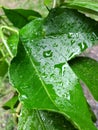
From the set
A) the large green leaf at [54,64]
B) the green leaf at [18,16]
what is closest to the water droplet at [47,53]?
the large green leaf at [54,64]

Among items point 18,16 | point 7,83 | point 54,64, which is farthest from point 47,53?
point 7,83

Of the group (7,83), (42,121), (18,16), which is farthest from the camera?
(7,83)

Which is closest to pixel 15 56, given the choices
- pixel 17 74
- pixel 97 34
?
pixel 17 74

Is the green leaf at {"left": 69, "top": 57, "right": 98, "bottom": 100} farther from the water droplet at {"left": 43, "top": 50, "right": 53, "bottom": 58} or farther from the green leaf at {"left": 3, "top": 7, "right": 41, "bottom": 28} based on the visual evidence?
the green leaf at {"left": 3, "top": 7, "right": 41, "bottom": 28}

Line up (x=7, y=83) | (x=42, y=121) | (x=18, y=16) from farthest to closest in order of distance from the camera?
(x=7, y=83) → (x=18, y=16) → (x=42, y=121)

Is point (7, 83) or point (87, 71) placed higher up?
point (87, 71)

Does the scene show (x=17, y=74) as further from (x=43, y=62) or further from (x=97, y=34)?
(x=97, y=34)

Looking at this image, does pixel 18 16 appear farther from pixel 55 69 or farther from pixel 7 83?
pixel 7 83
